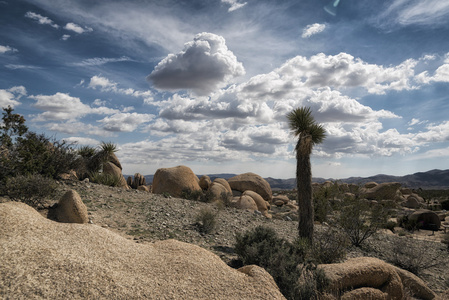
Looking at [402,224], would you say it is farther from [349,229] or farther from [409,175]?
[409,175]

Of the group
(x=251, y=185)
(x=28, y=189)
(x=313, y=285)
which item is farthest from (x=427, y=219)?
(x=28, y=189)

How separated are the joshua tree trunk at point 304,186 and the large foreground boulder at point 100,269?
19.6 feet

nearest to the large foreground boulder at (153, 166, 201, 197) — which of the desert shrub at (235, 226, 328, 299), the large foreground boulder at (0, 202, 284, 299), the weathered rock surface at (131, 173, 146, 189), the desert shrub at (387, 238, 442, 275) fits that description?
the weathered rock surface at (131, 173, 146, 189)

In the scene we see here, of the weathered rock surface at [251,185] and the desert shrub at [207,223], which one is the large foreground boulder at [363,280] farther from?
the weathered rock surface at [251,185]

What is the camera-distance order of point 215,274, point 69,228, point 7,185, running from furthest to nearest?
point 7,185, point 69,228, point 215,274

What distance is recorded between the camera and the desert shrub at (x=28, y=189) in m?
9.84

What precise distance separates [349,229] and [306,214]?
516 centimetres

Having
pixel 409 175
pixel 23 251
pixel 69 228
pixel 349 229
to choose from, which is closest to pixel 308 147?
pixel 349 229

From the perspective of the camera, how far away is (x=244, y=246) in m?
8.59

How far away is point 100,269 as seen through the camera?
15.9 ft

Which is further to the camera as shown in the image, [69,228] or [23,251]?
[69,228]

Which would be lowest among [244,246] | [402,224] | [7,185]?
[402,224]

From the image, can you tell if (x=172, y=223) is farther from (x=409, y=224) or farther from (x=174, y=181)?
(x=409, y=224)

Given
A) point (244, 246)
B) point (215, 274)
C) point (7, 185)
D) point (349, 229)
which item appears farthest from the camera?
point (349, 229)
